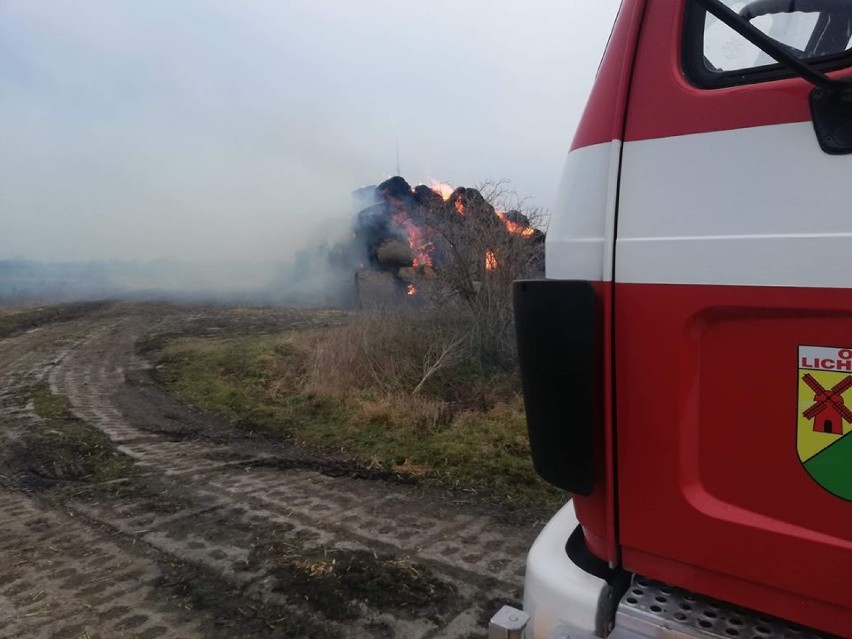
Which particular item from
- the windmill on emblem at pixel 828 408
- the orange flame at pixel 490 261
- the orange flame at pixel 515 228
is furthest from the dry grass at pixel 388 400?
the windmill on emblem at pixel 828 408

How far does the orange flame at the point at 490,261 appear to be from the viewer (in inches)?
373

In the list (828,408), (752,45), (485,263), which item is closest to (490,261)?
(485,263)

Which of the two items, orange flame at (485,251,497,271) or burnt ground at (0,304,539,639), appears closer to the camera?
burnt ground at (0,304,539,639)

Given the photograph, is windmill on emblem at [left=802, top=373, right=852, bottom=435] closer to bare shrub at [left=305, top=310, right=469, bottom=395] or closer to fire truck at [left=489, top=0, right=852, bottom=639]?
fire truck at [left=489, top=0, right=852, bottom=639]

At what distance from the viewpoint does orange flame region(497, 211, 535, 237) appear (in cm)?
968

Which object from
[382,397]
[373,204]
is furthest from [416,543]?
[373,204]

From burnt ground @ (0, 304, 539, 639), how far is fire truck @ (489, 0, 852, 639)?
181cm

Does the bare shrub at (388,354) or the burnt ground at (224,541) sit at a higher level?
the bare shrub at (388,354)

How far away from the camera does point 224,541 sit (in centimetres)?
396

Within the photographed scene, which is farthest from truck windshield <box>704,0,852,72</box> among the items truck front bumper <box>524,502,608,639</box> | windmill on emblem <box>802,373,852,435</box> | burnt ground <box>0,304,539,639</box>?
burnt ground <box>0,304,539,639</box>

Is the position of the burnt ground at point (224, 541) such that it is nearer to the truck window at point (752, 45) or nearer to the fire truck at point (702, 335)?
the fire truck at point (702, 335)

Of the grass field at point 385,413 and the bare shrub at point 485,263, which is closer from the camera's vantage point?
the grass field at point 385,413

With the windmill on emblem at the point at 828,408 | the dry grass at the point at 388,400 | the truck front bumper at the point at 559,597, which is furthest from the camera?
the dry grass at the point at 388,400

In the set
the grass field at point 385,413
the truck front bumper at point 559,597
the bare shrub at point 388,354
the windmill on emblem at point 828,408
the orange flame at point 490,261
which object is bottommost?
the grass field at point 385,413
